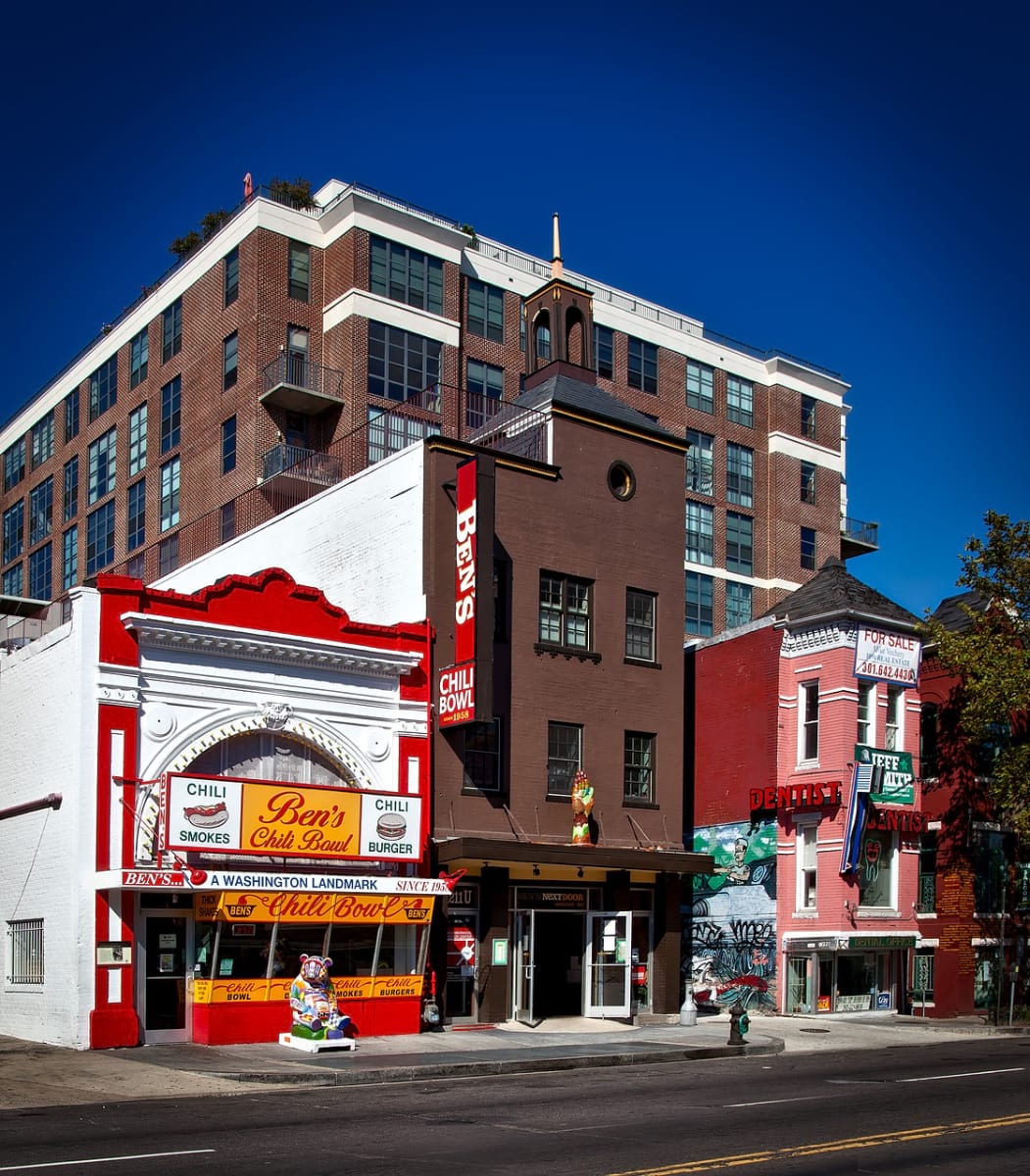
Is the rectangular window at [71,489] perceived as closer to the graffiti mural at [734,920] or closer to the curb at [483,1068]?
the graffiti mural at [734,920]

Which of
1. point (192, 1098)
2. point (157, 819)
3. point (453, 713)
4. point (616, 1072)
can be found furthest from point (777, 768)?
point (192, 1098)

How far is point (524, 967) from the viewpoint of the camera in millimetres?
30547

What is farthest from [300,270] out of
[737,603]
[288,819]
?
[288,819]

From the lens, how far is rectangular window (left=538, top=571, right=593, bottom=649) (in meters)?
32.0

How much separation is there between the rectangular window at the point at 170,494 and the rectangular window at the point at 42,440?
42.5ft

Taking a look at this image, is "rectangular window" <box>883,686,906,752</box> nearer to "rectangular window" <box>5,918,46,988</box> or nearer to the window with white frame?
the window with white frame

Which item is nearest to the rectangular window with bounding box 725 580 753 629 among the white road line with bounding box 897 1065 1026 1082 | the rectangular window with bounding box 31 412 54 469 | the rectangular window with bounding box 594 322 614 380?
the rectangular window with bounding box 594 322 614 380

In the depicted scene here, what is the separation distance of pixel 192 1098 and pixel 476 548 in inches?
525

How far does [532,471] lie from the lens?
105 ft

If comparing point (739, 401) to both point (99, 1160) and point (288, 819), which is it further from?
point (99, 1160)

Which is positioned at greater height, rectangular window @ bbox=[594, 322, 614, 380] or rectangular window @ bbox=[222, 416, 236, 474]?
rectangular window @ bbox=[594, 322, 614, 380]

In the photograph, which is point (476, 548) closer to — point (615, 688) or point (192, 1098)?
point (615, 688)

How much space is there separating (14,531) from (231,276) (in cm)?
2410

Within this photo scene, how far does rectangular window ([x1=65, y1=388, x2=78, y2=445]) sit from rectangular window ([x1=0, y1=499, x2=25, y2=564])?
6.21 metres
